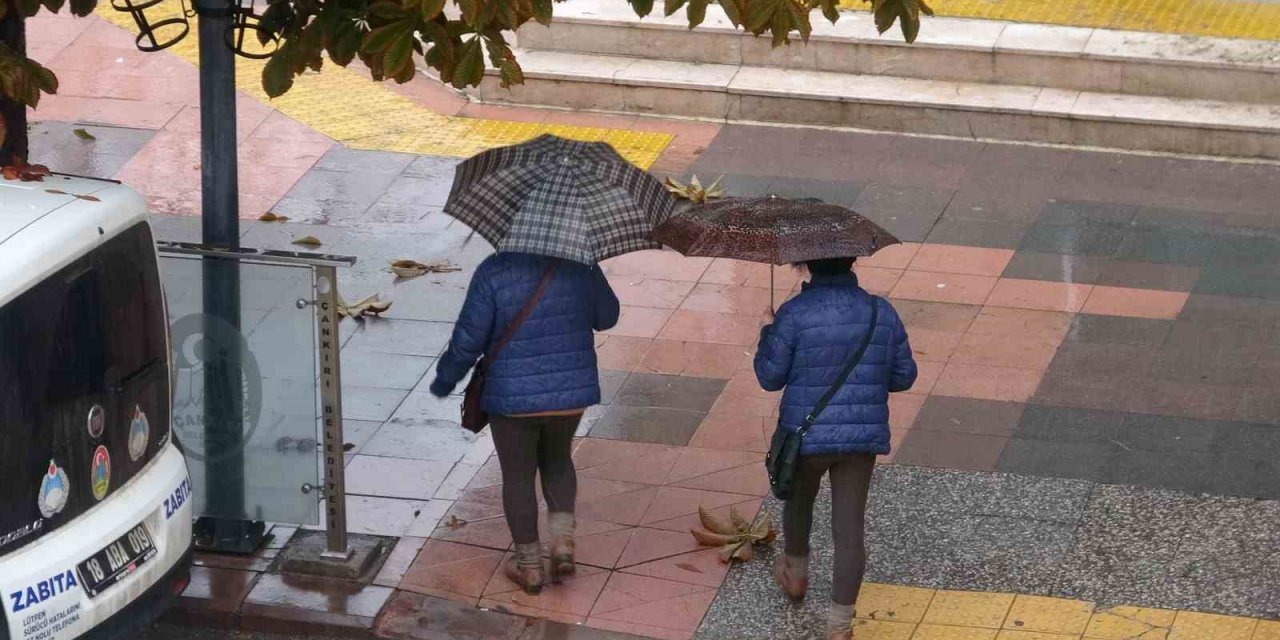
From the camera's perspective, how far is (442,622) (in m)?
7.16

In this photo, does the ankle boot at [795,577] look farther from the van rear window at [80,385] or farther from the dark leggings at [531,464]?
the van rear window at [80,385]

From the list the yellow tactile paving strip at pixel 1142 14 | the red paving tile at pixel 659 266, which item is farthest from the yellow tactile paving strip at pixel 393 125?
the yellow tactile paving strip at pixel 1142 14

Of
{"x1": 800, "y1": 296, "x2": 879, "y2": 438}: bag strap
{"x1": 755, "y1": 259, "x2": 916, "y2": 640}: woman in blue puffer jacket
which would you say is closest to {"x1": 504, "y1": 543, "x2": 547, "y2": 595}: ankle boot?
{"x1": 755, "y1": 259, "x2": 916, "y2": 640}: woman in blue puffer jacket

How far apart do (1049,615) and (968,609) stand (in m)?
0.30

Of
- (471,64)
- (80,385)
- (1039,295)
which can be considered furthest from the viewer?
(1039,295)

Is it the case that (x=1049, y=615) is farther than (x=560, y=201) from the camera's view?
Yes

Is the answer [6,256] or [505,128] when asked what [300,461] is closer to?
[6,256]

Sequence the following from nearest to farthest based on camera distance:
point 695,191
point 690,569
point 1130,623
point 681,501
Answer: point 1130,623 → point 690,569 → point 681,501 → point 695,191

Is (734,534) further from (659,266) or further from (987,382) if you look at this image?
(659,266)

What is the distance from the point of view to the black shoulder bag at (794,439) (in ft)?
21.4

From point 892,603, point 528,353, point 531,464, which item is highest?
point 528,353

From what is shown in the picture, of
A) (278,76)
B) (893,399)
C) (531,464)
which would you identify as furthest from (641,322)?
(278,76)

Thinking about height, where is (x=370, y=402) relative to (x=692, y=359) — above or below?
below

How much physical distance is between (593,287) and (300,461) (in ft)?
4.61
